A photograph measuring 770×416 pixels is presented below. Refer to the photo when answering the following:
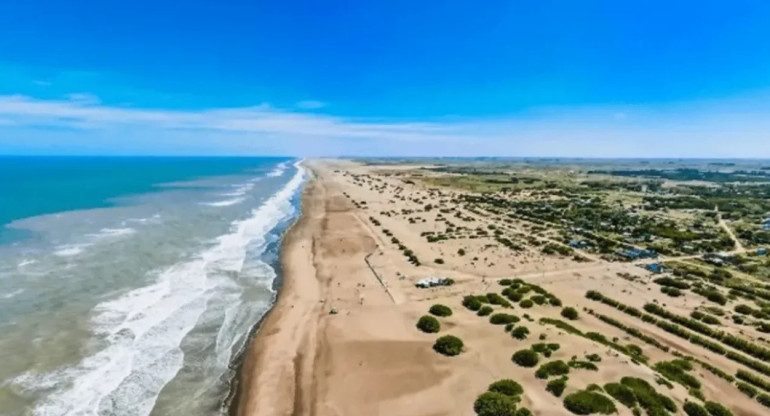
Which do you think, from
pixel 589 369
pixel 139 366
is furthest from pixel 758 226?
pixel 139 366

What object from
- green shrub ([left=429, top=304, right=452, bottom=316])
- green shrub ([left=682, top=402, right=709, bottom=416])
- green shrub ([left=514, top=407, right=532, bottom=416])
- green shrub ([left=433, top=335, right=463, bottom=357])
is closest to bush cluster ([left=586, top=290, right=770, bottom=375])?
green shrub ([left=682, top=402, right=709, bottom=416])

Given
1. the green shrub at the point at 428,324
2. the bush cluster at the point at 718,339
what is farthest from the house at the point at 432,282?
the bush cluster at the point at 718,339

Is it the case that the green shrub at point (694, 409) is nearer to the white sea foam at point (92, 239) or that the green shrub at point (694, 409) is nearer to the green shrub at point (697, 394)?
the green shrub at point (697, 394)

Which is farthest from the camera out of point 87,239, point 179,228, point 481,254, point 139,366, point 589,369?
point 179,228

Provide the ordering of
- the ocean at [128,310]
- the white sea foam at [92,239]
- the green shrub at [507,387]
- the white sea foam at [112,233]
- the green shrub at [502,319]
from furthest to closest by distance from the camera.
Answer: the white sea foam at [112,233] → the white sea foam at [92,239] → the green shrub at [502,319] → the ocean at [128,310] → the green shrub at [507,387]

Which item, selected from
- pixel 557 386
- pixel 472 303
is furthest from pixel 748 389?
pixel 472 303

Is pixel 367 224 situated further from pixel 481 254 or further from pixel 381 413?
pixel 381 413
